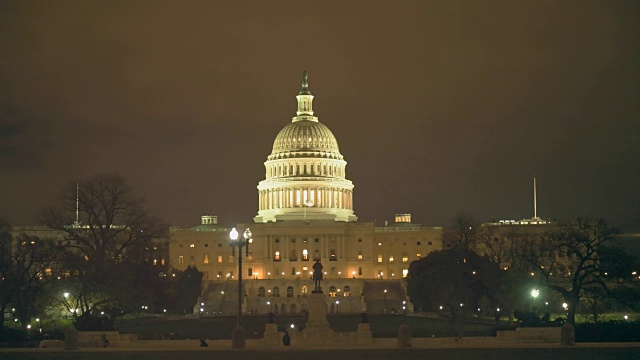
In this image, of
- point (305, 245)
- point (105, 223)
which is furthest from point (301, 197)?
point (105, 223)

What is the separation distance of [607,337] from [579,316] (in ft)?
96.1

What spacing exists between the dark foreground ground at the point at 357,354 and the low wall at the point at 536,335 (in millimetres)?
4434

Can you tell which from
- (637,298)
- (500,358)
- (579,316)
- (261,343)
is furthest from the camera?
(579,316)

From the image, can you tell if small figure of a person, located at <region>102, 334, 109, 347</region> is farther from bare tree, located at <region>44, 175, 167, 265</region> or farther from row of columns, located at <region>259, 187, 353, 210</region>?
row of columns, located at <region>259, 187, 353, 210</region>

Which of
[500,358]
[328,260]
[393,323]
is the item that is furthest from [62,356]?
[328,260]

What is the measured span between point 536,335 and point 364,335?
9.36 meters

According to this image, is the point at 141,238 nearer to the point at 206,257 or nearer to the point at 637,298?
the point at 637,298

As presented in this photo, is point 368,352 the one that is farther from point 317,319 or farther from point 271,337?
point 317,319

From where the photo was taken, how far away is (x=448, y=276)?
117375 millimetres

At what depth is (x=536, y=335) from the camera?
240 feet

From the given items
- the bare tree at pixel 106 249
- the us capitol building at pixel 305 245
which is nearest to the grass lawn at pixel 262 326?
the bare tree at pixel 106 249

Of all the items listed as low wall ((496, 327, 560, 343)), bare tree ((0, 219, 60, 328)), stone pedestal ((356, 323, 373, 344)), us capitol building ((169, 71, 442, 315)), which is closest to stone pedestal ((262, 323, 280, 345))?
stone pedestal ((356, 323, 373, 344))

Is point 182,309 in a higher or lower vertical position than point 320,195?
lower

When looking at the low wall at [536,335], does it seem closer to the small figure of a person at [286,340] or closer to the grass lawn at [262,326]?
the small figure of a person at [286,340]
